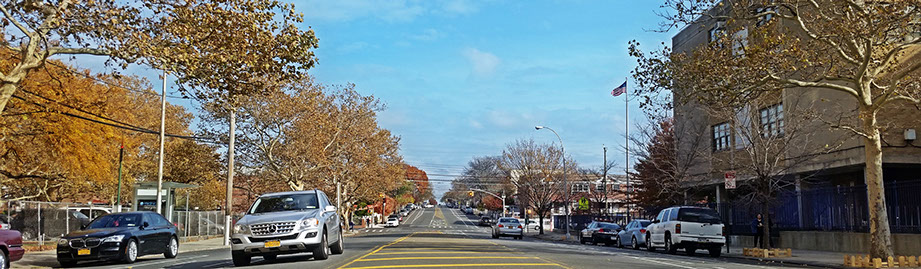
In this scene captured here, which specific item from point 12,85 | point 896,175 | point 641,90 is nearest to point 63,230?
point 12,85

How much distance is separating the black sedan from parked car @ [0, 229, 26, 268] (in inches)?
96.0

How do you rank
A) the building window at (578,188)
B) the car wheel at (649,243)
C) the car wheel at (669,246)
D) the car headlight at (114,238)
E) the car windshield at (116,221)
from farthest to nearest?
1. the building window at (578,188)
2. the car wheel at (649,243)
3. the car wheel at (669,246)
4. the car windshield at (116,221)
5. the car headlight at (114,238)

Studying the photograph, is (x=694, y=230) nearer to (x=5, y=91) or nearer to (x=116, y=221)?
(x=116, y=221)

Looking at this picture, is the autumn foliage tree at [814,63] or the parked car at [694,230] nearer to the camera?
the autumn foliage tree at [814,63]

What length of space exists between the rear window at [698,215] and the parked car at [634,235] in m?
4.30

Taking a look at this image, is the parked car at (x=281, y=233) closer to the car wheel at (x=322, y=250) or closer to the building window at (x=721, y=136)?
the car wheel at (x=322, y=250)

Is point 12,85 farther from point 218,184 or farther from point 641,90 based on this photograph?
point 218,184

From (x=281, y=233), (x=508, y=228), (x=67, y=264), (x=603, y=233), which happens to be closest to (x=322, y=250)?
(x=281, y=233)

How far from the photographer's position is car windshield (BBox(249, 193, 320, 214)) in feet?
54.6

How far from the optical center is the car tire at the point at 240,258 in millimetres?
15459

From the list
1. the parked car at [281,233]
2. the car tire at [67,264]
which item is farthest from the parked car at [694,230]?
the car tire at [67,264]

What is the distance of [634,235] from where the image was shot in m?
31.1

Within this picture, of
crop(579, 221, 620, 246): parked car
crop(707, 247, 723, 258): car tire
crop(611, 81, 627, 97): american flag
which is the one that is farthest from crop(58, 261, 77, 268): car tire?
crop(611, 81, 627, 97): american flag

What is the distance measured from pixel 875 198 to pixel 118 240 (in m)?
19.0
